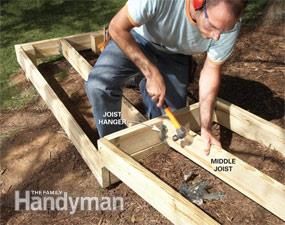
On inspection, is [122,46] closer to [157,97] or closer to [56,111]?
[157,97]

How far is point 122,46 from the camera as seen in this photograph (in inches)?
114

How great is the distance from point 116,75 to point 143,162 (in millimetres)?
684

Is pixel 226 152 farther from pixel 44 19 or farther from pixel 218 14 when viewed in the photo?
pixel 44 19

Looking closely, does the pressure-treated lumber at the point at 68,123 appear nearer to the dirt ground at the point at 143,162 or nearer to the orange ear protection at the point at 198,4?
the dirt ground at the point at 143,162

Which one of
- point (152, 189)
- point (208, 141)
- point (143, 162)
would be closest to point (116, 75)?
point (143, 162)

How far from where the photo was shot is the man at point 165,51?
2527 mm

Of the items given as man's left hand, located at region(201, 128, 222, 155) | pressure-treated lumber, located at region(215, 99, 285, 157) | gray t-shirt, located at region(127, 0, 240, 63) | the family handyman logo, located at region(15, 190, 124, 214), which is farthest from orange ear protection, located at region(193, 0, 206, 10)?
the family handyman logo, located at region(15, 190, 124, 214)

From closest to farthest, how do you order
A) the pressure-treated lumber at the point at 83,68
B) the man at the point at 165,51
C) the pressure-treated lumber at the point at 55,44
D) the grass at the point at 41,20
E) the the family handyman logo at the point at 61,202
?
the man at the point at 165,51 → the the family handyman logo at the point at 61,202 → the pressure-treated lumber at the point at 83,68 → the pressure-treated lumber at the point at 55,44 → the grass at the point at 41,20

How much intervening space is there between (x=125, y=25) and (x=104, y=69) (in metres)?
0.51

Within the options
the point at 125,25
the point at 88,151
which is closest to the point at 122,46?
the point at 125,25

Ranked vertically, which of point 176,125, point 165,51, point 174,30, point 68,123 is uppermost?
point 174,30

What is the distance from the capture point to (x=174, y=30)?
296 cm

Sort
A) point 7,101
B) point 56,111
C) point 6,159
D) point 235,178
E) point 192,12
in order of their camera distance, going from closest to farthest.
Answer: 1. point 192,12
2. point 235,178
3. point 6,159
4. point 56,111
5. point 7,101

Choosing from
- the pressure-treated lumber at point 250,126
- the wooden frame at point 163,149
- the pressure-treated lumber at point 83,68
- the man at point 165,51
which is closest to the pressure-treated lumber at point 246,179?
the wooden frame at point 163,149
